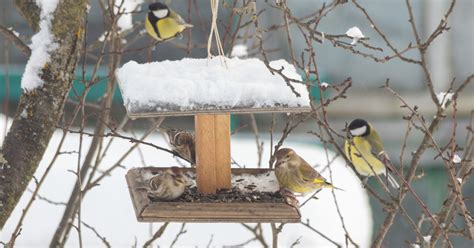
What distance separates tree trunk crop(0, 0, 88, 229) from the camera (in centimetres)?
343

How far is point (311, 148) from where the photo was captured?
303 inches

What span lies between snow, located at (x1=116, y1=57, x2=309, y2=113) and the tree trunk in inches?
12.2

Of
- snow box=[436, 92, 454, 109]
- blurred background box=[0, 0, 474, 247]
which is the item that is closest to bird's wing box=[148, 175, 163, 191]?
snow box=[436, 92, 454, 109]

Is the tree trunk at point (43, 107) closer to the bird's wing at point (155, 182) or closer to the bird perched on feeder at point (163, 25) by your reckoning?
the bird's wing at point (155, 182)

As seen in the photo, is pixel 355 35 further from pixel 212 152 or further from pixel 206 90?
pixel 212 152

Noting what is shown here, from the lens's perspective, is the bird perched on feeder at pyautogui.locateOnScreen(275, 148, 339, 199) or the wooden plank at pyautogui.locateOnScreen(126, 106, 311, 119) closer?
the wooden plank at pyautogui.locateOnScreen(126, 106, 311, 119)

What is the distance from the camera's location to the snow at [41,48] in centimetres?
350

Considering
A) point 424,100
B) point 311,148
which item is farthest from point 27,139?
point 424,100

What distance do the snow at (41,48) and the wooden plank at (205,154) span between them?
0.65m

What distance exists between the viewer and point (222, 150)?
141 inches

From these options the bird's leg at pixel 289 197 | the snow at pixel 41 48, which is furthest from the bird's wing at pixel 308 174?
the snow at pixel 41 48

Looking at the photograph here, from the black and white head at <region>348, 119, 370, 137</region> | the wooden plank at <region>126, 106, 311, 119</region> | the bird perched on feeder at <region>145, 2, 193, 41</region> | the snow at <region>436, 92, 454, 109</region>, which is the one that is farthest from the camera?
the black and white head at <region>348, 119, 370, 137</region>

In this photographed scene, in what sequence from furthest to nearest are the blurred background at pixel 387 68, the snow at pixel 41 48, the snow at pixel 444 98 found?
the blurred background at pixel 387 68 → the snow at pixel 444 98 → the snow at pixel 41 48

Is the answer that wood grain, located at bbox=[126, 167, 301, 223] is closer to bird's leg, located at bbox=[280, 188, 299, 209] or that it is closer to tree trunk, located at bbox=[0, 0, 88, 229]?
bird's leg, located at bbox=[280, 188, 299, 209]
